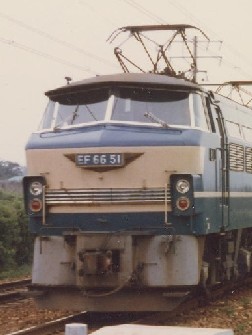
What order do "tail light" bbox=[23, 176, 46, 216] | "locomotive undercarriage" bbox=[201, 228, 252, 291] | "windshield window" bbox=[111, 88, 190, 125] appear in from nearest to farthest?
"tail light" bbox=[23, 176, 46, 216]
"windshield window" bbox=[111, 88, 190, 125]
"locomotive undercarriage" bbox=[201, 228, 252, 291]

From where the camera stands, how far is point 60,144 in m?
12.0

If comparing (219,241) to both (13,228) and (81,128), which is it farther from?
(13,228)

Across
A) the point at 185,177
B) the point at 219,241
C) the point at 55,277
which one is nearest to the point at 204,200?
the point at 185,177

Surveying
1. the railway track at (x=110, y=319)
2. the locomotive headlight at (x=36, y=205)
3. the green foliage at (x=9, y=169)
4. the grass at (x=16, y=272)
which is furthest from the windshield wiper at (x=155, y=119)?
the green foliage at (x=9, y=169)

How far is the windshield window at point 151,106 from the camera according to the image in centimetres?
1231

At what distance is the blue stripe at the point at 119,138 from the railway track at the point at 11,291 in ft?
12.9

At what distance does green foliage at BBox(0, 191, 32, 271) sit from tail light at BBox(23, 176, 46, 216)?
33.4 ft

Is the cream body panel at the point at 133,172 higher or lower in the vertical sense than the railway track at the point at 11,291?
higher

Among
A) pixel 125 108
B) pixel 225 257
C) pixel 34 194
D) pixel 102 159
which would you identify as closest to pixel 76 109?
pixel 125 108

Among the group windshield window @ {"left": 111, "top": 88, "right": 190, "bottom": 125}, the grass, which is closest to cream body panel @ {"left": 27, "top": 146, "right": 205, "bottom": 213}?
windshield window @ {"left": 111, "top": 88, "right": 190, "bottom": 125}

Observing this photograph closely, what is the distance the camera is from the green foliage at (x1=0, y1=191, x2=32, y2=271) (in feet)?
73.7

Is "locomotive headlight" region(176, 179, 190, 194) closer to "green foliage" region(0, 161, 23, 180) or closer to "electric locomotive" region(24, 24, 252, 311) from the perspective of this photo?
"electric locomotive" region(24, 24, 252, 311)

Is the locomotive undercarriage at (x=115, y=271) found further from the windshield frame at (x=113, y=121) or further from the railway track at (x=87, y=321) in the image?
the windshield frame at (x=113, y=121)

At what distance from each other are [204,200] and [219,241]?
1.52 metres
